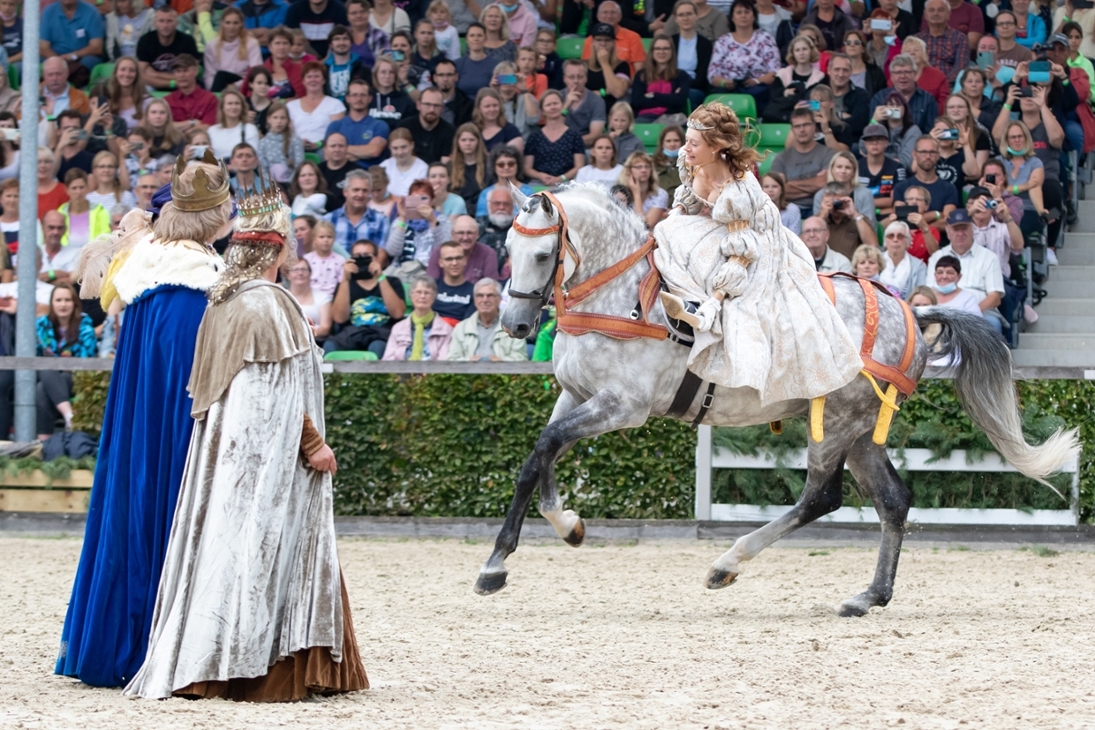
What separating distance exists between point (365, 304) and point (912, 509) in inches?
179

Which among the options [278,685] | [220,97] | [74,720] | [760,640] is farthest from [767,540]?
[220,97]

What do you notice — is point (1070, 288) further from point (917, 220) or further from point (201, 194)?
point (201, 194)

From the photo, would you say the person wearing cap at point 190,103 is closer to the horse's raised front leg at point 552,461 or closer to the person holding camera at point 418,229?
the person holding camera at point 418,229

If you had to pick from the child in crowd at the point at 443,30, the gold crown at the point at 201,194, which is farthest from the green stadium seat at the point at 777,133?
the gold crown at the point at 201,194

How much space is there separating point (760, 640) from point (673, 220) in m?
2.17

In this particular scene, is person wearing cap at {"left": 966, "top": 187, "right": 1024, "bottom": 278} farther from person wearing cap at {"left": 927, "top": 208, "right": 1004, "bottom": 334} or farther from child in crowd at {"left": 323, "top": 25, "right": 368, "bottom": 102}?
child in crowd at {"left": 323, "top": 25, "right": 368, "bottom": 102}

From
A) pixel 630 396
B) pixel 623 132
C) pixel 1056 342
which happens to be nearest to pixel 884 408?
pixel 630 396

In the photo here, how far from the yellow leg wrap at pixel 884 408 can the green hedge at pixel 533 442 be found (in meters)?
2.40

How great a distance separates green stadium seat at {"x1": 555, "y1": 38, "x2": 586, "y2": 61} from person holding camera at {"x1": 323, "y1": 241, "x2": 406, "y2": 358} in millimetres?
4021

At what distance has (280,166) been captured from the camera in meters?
13.9

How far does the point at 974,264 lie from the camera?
11.3m

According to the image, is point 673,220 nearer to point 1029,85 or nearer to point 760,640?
point 760,640

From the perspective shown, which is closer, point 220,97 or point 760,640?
point 760,640

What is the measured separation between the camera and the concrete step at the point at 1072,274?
13.0 m
